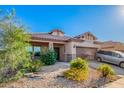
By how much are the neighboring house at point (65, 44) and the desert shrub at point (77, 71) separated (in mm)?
1051

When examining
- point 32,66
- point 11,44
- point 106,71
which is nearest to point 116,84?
point 106,71

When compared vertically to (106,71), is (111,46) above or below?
above

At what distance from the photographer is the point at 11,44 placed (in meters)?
6.42

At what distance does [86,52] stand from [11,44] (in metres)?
3.11

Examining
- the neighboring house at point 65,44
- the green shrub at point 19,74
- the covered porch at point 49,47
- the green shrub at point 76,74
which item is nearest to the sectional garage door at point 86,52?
the neighboring house at point 65,44

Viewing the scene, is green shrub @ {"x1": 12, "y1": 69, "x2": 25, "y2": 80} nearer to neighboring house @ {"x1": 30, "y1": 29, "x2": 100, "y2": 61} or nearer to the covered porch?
neighboring house @ {"x1": 30, "y1": 29, "x2": 100, "y2": 61}

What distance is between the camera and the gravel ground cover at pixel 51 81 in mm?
6246

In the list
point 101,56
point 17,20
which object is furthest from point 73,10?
point 101,56

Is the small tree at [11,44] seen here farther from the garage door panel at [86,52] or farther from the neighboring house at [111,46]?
the neighboring house at [111,46]

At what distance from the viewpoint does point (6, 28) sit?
21.3 ft

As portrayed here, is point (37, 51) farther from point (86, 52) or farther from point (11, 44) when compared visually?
point (11, 44)

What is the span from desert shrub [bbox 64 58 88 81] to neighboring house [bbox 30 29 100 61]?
105cm

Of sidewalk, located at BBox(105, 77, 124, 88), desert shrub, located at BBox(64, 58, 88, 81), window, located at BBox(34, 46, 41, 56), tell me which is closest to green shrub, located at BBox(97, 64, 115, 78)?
sidewalk, located at BBox(105, 77, 124, 88)
